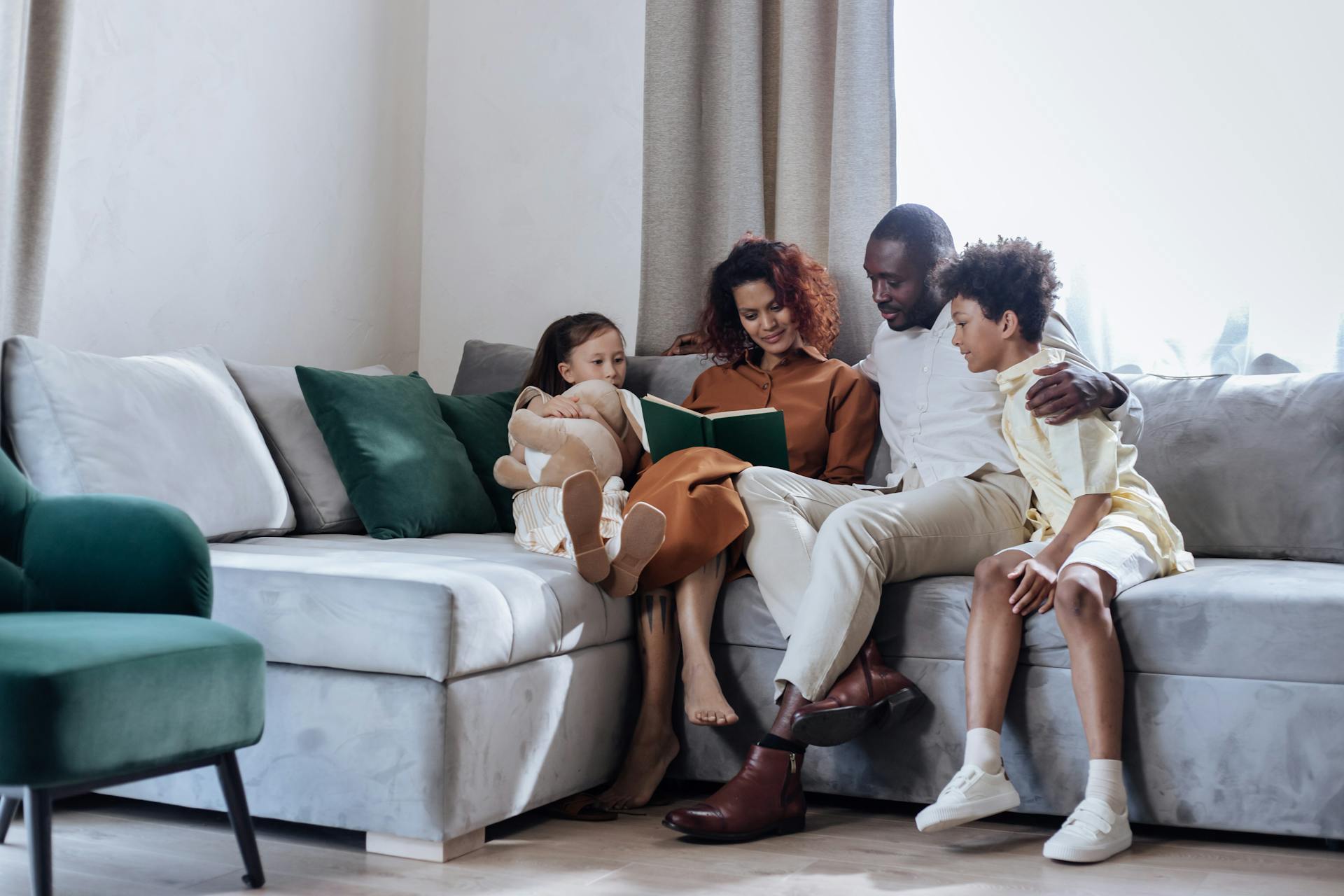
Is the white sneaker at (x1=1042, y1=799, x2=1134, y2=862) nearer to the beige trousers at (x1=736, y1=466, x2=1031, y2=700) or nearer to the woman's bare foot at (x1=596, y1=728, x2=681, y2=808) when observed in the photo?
the beige trousers at (x1=736, y1=466, x2=1031, y2=700)

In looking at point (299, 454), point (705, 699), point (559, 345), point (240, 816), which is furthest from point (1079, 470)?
point (299, 454)

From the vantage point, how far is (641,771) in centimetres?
219

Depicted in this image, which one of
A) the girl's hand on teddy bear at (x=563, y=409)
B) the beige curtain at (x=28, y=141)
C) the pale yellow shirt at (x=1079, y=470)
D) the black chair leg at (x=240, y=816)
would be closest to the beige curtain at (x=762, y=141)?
the girl's hand on teddy bear at (x=563, y=409)

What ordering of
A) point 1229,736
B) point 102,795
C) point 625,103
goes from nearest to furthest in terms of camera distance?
1. point 1229,736
2. point 102,795
3. point 625,103

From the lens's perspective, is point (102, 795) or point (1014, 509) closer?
point (102, 795)

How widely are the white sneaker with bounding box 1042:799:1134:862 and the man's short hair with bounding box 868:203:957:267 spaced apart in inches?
48.3

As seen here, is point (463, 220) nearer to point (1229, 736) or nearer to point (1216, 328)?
point (1216, 328)

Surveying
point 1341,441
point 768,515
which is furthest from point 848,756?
point 1341,441

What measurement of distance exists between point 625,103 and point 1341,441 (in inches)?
79.1

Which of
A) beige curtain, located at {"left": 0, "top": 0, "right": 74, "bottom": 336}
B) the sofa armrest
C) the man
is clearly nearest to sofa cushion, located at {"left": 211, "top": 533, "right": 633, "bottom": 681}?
the sofa armrest

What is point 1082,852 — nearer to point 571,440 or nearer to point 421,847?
point 421,847

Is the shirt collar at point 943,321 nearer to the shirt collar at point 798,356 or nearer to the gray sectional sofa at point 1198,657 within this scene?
the shirt collar at point 798,356

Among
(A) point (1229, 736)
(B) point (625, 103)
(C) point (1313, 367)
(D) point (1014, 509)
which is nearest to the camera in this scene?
(A) point (1229, 736)

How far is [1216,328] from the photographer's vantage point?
284 centimetres
